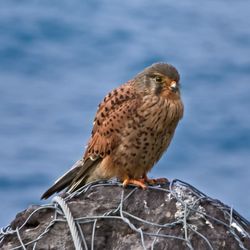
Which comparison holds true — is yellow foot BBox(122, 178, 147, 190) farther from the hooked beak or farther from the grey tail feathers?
the hooked beak

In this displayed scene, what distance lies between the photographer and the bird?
16.1 feet

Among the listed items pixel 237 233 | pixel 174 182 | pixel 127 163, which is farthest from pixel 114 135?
pixel 237 233

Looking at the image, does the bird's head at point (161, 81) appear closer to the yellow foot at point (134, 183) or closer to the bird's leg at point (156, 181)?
the bird's leg at point (156, 181)

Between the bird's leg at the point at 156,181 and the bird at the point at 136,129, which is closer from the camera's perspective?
the bird's leg at the point at 156,181

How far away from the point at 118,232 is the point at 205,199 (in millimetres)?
429

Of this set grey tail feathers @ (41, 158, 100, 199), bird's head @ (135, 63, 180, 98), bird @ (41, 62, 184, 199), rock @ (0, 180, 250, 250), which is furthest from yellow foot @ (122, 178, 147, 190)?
bird's head @ (135, 63, 180, 98)

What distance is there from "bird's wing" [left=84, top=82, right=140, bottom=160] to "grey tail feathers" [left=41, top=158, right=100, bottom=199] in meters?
0.05

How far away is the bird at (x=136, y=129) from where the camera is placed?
491 centimetres

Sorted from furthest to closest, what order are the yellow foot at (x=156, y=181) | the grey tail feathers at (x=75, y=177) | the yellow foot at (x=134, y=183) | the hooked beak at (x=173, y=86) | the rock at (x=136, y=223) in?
the hooked beak at (x=173, y=86)
the grey tail feathers at (x=75, y=177)
the yellow foot at (x=156, y=181)
the yellow foot at (x=134, y=183)
the rock at (x=136, y=223)

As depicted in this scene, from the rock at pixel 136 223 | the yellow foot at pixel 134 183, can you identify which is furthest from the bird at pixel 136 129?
the rock at pixel 136 223

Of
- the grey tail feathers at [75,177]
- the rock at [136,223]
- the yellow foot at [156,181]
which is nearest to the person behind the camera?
the rock at [136,223]

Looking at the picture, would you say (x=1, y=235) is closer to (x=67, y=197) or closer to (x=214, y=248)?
(x=67, y=197)

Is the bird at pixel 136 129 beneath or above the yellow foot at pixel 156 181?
above

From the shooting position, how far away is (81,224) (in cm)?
374
